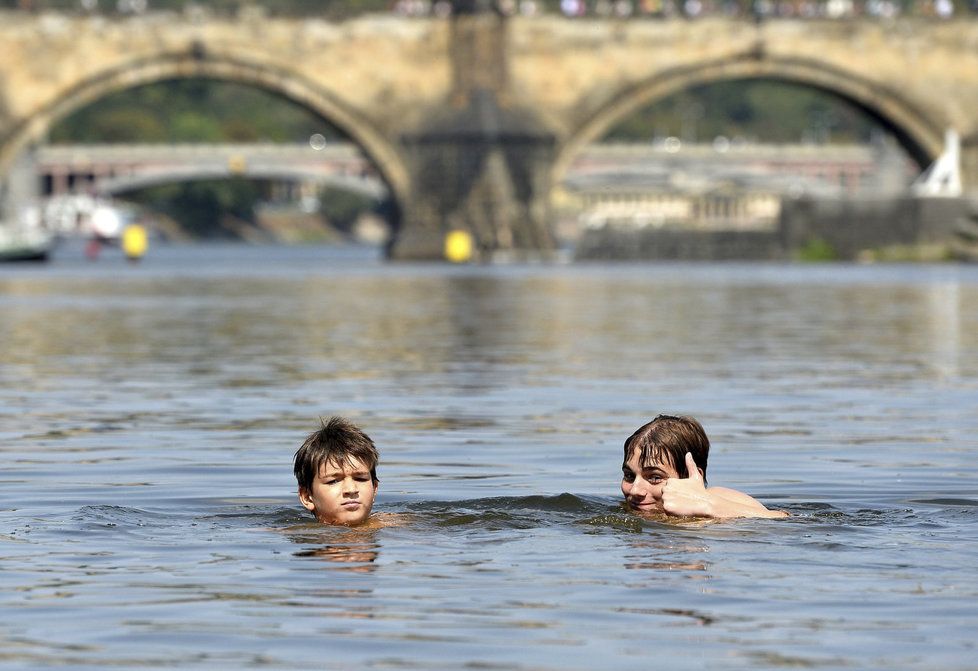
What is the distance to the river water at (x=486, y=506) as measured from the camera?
6445 mm

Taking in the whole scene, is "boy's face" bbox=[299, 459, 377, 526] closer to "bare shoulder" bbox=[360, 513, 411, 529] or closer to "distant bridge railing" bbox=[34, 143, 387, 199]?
"bare shoulder" bbox=[360, 513, 411, 529]

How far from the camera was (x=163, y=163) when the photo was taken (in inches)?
4631

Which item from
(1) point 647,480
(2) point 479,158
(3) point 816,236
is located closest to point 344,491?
(1) point 647,480

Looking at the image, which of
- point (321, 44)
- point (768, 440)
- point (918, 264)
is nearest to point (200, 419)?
point (768, 440)

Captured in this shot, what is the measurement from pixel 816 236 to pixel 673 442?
56.2 metres

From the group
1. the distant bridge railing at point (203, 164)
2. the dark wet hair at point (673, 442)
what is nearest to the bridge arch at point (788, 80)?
the distant bridge railing at point (203, 164)

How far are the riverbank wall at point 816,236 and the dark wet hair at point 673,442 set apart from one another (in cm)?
5219

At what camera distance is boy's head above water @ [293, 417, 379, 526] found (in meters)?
8.12

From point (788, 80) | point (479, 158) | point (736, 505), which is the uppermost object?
point (788, 80)

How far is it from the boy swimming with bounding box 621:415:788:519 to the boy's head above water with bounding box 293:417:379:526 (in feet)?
3.12

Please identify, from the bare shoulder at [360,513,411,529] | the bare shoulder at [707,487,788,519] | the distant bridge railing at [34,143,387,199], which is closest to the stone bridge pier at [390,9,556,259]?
the distant bridge railing at [34,143,387,199]

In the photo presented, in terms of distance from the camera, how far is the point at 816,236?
63812mm

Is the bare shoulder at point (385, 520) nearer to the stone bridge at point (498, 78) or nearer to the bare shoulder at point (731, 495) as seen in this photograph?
the bare shoulder at point (731, 495)

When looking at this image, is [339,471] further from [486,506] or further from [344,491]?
[486,506]
